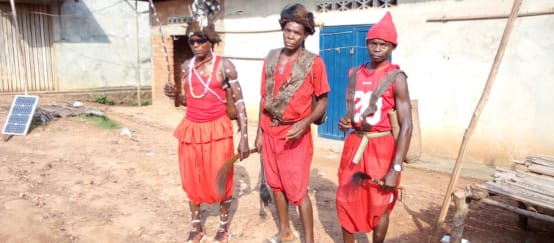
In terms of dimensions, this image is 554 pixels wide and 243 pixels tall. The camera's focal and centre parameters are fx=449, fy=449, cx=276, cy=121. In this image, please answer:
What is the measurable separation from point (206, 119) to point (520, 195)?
7.51ft

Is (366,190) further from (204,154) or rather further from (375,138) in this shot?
(204,154)

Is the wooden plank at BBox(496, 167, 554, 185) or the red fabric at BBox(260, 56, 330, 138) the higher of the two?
the red fabric at BBox(260, 56, 330, 138)

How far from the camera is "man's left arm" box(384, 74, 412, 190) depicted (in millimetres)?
2570

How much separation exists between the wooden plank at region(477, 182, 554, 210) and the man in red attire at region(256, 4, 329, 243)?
1333 millimetres

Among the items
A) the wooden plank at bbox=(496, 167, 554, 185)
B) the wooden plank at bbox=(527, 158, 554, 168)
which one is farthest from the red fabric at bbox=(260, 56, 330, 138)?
the wooden plank at bbox=(527, 158, 554, 168)

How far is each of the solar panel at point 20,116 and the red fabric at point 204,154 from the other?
187 inches

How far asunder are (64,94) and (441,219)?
10990mm

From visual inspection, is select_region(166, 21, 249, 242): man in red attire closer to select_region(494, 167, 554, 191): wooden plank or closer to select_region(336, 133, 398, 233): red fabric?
select_region(336, 133, 398, 233): red fabric

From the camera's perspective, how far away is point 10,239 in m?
3.43

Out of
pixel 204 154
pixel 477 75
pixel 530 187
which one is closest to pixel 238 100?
pixel 204 154

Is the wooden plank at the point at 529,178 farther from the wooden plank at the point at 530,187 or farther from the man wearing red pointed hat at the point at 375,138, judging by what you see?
the man wearing red pointed hat at the point at 375,138

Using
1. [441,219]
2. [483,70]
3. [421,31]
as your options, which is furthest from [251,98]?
[441,219]

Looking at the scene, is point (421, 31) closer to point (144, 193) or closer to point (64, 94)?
point (144, 193)

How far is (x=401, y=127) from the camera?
259 centimetres
